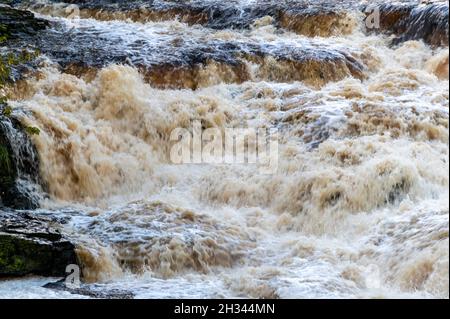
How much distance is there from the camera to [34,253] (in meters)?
7.73

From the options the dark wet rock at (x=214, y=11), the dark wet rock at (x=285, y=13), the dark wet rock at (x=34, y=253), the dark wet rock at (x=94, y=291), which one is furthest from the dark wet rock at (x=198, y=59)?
the dark wet rock at (x=94, y=291)

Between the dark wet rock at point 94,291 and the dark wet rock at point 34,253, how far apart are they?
0.33m

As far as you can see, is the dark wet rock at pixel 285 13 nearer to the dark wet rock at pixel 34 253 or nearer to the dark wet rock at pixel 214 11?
the dark wet rock at pixel 214 11

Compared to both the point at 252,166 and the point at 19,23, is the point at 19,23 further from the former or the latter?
the point at 252,166

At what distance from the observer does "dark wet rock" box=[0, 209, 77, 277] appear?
25.0ft

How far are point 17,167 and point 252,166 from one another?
11.9 ft

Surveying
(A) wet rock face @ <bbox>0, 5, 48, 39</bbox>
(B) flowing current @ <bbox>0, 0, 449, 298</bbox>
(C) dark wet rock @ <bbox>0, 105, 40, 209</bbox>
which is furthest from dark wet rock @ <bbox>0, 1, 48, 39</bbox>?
(C) dark wet rock @ <bbox>0, 105, 40, 209</bbox>

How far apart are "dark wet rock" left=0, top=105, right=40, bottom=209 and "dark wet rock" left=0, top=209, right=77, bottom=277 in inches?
64.6

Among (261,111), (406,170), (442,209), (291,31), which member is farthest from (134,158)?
(291,31)

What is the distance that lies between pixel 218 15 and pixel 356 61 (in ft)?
16.5

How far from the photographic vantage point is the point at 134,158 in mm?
11336

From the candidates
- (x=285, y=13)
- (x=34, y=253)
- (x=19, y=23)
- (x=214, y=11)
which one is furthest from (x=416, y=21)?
(x=34, y=253)

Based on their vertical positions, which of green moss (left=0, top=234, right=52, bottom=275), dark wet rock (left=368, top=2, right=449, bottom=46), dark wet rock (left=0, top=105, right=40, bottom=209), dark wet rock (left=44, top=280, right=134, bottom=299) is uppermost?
dark wet rock (left=368, top=2, right=449, bottom=46)

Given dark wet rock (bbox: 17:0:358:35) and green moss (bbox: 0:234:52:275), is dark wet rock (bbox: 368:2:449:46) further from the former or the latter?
green moss (bbox: 0:234:52:275)
